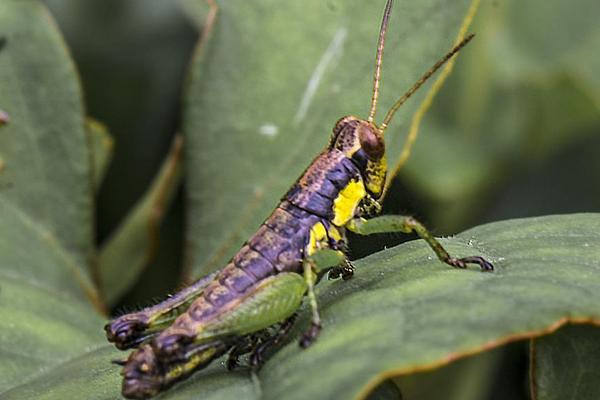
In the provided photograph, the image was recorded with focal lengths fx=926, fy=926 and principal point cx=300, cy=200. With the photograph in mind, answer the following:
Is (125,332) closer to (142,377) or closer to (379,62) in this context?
(142,377)

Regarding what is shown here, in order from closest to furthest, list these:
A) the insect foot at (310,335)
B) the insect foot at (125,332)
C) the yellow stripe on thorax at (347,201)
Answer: the insect foot at (310,335) < the insect foot at (125,332) < the yellow stripe on thorax at (347,201)

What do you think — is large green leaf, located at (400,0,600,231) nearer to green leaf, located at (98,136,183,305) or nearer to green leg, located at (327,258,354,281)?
green leaf, located at (98,136,183,305)

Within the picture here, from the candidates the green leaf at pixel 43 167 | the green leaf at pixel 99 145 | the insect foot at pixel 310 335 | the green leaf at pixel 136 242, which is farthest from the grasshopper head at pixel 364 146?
the green leaf at pixel 99 145

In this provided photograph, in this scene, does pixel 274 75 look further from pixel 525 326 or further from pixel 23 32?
pixel 525 326

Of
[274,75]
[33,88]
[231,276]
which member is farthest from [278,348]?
[33,88]

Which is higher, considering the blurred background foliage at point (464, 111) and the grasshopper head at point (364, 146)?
the grasshopper head at point (364, 146)

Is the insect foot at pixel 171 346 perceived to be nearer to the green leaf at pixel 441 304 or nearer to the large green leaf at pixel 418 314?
the large green leaf at pixel 418 314
